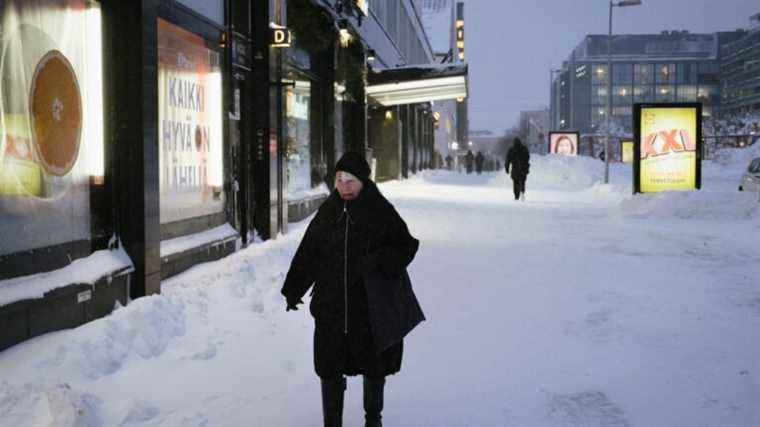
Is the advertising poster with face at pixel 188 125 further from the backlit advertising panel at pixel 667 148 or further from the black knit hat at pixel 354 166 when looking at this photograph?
the backlit advertising panel at pixel 667 148

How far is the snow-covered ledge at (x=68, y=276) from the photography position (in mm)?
5453

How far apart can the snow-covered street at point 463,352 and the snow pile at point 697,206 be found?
6.18 meters

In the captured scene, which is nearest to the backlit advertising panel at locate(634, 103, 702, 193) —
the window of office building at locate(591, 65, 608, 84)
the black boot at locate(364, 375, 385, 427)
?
the black boot at locate(364, 375, 385, 427)

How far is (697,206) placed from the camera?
17.7 m

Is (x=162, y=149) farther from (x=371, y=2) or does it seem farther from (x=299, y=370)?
(x=371, y=2)

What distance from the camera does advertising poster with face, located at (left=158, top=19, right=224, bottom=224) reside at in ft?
29.4

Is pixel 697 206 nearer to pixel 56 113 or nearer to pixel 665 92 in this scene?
pixel 56 113

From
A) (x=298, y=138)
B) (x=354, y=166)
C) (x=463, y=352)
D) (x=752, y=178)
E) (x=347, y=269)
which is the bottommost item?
(x=463, y=352)

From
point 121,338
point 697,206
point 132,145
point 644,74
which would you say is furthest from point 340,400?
Result: point 644,74

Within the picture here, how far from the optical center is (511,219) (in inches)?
704

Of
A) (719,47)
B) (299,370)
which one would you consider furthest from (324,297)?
(719,47)

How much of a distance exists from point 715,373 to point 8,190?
4.98 m

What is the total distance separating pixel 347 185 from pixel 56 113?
336cm

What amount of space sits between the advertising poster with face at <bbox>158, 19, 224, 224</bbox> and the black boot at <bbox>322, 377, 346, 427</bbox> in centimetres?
503
